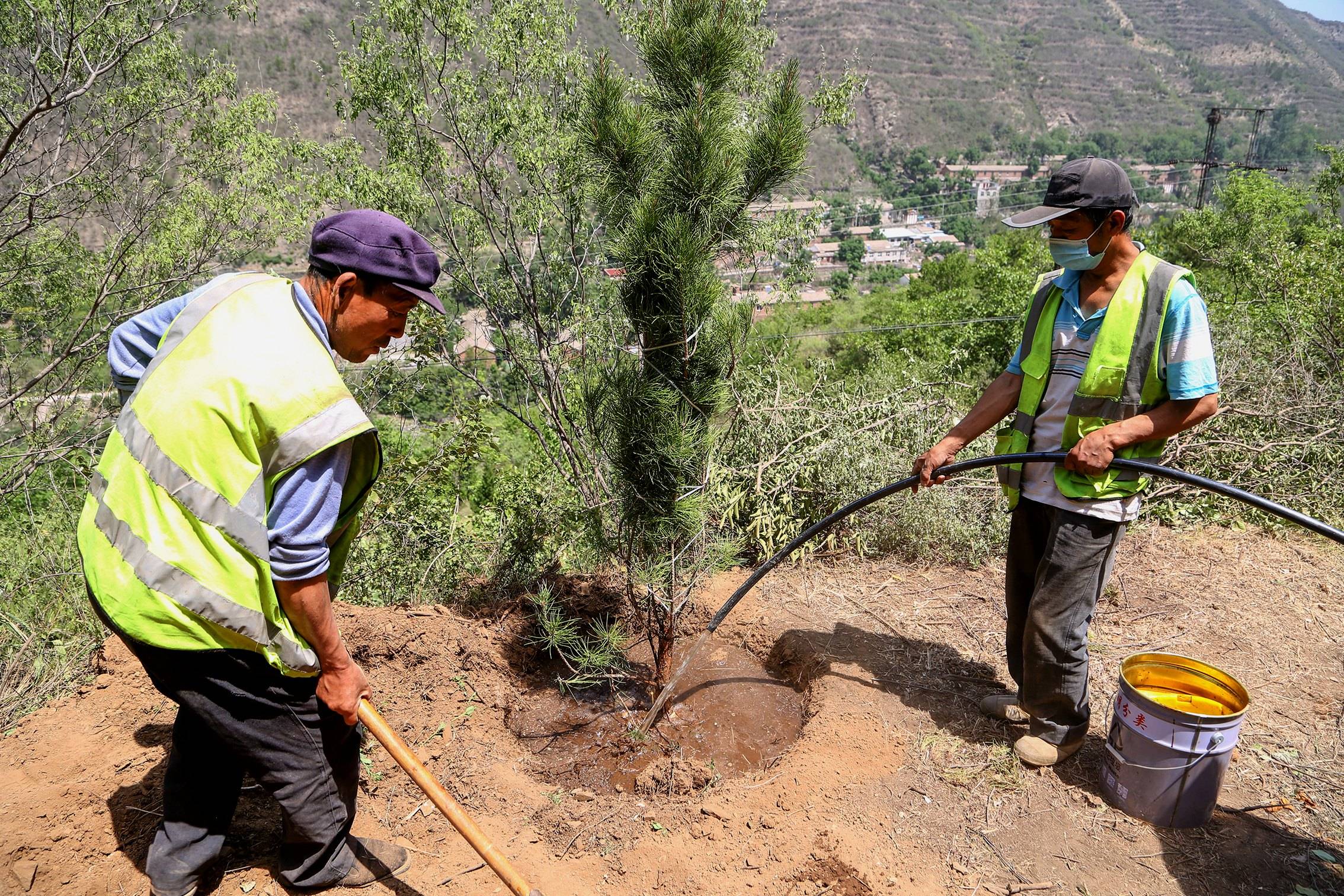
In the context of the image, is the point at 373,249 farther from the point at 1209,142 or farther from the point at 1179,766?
the point at 1209,142

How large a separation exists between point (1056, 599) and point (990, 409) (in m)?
0.79

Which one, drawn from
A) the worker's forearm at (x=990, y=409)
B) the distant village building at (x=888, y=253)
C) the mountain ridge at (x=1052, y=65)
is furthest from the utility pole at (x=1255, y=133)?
the worker's forearm at (x=990, y=409)

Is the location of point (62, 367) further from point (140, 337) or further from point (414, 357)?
point (140, 337)

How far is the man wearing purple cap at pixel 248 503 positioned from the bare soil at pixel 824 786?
1.99 feet

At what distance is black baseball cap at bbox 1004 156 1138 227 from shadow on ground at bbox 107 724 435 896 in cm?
309

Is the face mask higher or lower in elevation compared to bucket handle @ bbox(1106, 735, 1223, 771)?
higher

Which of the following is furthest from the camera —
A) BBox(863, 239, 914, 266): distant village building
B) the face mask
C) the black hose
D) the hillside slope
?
the hillside slope

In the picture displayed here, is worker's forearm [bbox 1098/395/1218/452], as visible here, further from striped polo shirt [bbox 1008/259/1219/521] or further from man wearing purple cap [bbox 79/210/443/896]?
man wearing purple cap [bbox 79/210/443/896]

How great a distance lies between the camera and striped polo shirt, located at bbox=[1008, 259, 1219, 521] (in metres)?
2.48

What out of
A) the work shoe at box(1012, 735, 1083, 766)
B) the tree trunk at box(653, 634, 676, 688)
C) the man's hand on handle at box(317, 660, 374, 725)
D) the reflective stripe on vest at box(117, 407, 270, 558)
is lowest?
the tree trunk at box(653, 634, 676, 688)

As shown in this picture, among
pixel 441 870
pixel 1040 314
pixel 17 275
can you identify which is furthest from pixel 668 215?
pixel 17 275

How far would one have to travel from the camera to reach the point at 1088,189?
2527 mm

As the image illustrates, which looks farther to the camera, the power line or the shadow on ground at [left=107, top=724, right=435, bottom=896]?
the power line

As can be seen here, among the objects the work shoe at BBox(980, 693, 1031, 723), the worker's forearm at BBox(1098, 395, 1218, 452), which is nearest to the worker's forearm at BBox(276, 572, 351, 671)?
the worker's forearm at BBox(1098, 395, 1218, 452)
